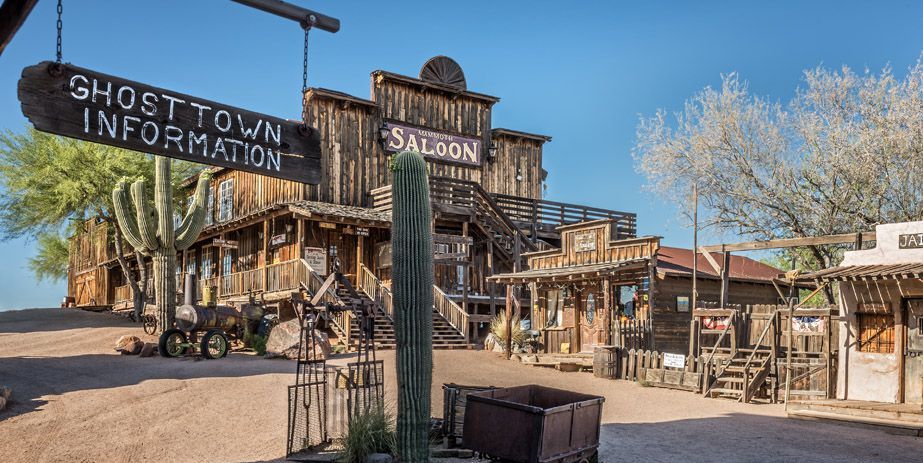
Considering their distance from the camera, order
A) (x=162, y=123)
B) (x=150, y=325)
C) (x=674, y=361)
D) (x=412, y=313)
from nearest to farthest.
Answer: (x=162, y=123), (x=412, y=313), (x=674, y=361), (x=150, y=325)

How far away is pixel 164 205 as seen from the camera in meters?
23.6

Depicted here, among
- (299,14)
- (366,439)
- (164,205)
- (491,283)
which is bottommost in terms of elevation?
(366,439)

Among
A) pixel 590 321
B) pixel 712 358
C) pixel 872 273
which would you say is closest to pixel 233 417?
pixel 712 358

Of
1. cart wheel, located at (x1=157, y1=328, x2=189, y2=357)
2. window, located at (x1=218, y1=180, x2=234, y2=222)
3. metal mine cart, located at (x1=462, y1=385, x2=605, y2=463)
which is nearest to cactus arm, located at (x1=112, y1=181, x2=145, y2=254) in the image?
cart wheel, located at (x1=157, y1=328, x2=189, y2=357)

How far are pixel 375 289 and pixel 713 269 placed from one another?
1361cm

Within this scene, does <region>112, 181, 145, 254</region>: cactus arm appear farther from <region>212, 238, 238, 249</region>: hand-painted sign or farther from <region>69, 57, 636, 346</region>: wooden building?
<region>212, 238, 238, 249</region>: hand-painted sign

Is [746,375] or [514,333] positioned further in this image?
[514,333]

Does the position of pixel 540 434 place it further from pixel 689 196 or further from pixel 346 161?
pixel 346 161

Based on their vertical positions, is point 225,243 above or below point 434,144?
below

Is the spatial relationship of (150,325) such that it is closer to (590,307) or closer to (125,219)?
(125,219)

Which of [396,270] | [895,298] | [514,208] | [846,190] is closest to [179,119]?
[396,270]

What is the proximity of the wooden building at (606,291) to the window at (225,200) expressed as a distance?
14063mm

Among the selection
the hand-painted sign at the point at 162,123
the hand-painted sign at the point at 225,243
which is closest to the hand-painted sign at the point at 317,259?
the hand-painted sign at the point at 225,243

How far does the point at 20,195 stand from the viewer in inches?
1278
